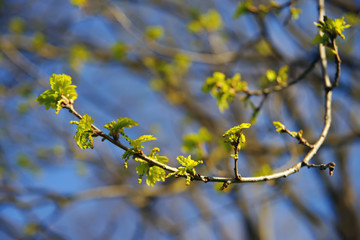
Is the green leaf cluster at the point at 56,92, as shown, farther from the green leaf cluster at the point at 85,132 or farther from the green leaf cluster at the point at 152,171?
the green leaf cluster at the point at 152,171

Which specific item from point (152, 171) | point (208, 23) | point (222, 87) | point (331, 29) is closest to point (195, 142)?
point (222, 87)

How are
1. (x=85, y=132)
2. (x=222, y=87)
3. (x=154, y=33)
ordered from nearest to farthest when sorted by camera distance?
(x=85, y=132) < (x=222, y=87) < (x=154, y=33)

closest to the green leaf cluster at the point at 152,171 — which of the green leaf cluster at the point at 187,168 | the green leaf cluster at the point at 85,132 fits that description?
the green leaf cluster at the point at 187,168

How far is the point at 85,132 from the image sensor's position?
47.4 inches

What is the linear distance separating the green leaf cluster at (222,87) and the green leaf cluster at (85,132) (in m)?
1.08

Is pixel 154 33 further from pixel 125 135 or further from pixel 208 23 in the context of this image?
pixel 125 135

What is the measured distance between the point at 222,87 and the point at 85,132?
115 cm

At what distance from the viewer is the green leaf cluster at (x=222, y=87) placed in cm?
206

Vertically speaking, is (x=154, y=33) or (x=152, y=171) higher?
(x=154, y=33)

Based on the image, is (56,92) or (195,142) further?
(195,142)

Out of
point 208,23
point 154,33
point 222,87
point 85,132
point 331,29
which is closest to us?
point 85,132

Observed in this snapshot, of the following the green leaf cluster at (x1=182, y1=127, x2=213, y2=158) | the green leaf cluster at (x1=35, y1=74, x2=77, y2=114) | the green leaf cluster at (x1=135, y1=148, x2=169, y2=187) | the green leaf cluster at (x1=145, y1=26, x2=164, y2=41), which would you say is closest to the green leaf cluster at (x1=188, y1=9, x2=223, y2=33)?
the green leaf cluster at (x1=145, y1=26, x2=164, y2=41)

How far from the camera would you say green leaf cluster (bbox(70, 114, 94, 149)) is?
1.17 metres

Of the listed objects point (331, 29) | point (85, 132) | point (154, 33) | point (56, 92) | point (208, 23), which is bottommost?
point (85, 132)
